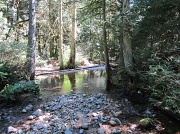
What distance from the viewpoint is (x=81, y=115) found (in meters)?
6.20

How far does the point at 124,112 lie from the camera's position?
21.3 feet

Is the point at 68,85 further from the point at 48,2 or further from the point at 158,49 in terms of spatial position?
the point at 48,2

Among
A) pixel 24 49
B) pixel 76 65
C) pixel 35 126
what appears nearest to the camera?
pixel 35 126

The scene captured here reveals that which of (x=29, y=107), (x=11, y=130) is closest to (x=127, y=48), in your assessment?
(x=29, y=107)

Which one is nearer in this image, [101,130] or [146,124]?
[101,130]

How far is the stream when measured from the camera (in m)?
5.29

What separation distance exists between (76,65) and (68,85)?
7.11m

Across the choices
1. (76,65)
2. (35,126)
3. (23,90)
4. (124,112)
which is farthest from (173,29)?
(76,65)

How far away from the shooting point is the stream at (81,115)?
5.29m

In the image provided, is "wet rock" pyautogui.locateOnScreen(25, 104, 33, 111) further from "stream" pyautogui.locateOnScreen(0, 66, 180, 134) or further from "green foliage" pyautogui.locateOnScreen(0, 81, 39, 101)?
"green foliage" pyautogui.locateOnScreen(0, 81, 39, 101)

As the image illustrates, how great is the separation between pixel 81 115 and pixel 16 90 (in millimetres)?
2626

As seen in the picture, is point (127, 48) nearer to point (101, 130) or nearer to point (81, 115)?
point (81, 115)

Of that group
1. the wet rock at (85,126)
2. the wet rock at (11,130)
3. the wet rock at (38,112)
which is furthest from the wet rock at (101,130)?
the wet rock at (11,130)

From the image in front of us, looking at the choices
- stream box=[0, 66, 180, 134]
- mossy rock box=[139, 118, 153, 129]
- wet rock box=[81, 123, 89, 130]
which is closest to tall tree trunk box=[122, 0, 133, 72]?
stream box=[0, 66, 180, 134]
